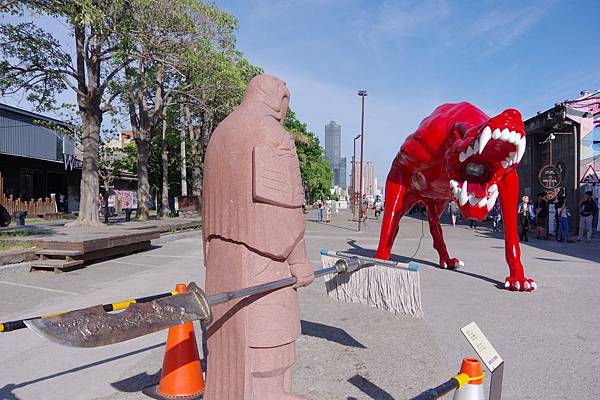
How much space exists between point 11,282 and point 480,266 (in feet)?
28.4

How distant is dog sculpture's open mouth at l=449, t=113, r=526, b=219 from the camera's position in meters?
5.34

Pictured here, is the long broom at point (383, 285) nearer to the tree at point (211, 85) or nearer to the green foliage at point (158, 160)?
the tree at point (211, 85)

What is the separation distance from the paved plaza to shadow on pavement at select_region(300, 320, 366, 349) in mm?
12

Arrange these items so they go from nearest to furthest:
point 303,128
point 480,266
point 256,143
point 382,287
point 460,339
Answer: point 256,143
point 382,287
point 460,339
point 480,266
point 303,128

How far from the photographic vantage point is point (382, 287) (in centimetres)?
372

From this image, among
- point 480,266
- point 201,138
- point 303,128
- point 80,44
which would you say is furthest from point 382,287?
point 303,128

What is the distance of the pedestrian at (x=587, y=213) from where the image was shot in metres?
13.5

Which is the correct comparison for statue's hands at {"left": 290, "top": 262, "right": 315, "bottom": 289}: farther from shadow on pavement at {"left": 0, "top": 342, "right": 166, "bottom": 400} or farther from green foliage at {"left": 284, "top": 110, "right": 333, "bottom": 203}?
green foliage at {"left": 284, "top": 110, "right": 333, "bottom": 203}

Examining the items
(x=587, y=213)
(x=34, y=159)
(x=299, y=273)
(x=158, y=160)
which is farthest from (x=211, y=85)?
A: (x=34, y=159)

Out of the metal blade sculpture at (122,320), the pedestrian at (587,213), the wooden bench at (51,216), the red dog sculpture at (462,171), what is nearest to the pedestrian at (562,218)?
the pedestrian at (587,213)

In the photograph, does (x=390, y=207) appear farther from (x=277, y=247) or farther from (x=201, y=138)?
(x=201, y=138)

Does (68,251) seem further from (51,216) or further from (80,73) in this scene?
(51,216)

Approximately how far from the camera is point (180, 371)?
3312 millimetres

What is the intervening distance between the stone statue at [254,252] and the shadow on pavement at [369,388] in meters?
1.09
